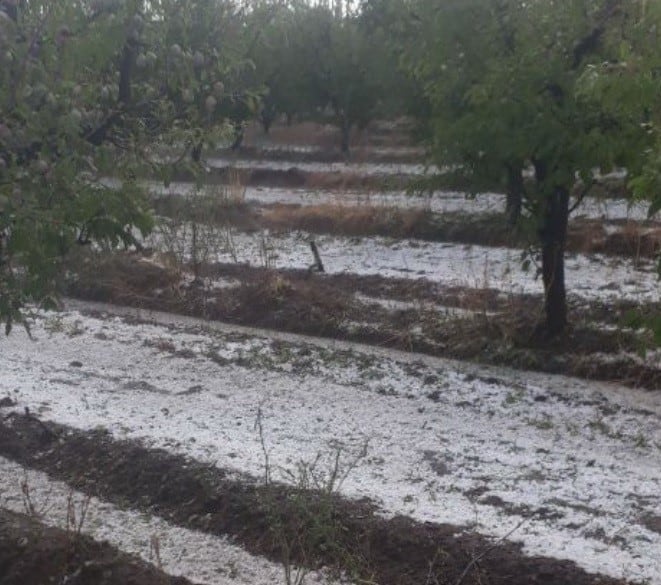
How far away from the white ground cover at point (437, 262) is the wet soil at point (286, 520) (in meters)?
5.26

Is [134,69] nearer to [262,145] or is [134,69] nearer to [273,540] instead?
[273,540]

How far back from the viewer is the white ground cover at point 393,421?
567 centimetres

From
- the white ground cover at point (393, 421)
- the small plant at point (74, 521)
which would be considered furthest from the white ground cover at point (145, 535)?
the white ground cover at point (393, 421)

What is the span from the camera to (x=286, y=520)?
5516mm

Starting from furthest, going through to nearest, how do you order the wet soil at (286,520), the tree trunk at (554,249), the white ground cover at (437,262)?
the white ground cover at (437,262)
the tree trunk at (554,249)
the wet soil at (286,520)

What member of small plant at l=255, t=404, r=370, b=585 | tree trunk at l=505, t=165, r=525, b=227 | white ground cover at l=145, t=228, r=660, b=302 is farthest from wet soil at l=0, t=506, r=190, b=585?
white ground cover at l=145, t=228, r=660, b=302

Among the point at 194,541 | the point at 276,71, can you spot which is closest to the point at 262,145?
the point at 276,71

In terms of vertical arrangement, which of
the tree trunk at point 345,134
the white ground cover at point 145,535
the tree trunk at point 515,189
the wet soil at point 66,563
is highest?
the tree trunk at point 515,189

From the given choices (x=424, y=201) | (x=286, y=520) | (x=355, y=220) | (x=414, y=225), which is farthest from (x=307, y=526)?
(x=424, y=201)

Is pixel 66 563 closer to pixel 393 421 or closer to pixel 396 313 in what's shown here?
pixel 393 421

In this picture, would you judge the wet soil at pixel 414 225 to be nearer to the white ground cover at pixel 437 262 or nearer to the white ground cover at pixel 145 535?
the white ground cover at pixel 437 262

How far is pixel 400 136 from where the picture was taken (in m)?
35.6

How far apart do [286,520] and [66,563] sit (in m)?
1.10

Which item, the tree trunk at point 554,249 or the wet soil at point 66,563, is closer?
the wet soil at point 66,563
